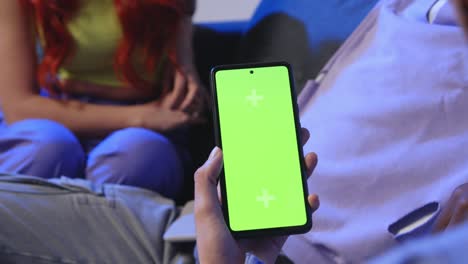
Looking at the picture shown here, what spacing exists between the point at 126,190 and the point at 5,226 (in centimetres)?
17

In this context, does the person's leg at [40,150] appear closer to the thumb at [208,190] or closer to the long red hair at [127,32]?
the long red hair at [127,32]

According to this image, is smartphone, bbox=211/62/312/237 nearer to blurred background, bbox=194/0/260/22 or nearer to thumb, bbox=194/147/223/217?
thumb, bbox=194/147/223/217

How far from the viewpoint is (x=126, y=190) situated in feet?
2.86

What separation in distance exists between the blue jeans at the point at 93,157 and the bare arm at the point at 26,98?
2.2 inches

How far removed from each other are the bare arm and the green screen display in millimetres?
414

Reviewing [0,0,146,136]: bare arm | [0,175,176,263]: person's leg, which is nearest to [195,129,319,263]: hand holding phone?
[0,175,176,263]: person's leg

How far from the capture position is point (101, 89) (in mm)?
1113

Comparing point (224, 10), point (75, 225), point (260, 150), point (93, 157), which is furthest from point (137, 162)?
point (224, 10)

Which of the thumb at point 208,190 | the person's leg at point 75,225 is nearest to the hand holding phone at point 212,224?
the thumb at point 208,190

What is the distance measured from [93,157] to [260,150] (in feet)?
1.28

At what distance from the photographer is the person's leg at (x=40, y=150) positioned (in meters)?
0.94

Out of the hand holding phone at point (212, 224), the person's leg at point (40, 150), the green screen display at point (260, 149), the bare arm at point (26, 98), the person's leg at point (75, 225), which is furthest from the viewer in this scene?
the bare arm at point (26, 98)

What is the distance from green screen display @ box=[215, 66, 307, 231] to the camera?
0.65 m

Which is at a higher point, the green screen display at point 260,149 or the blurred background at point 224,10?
the green screen display at point 260,149
